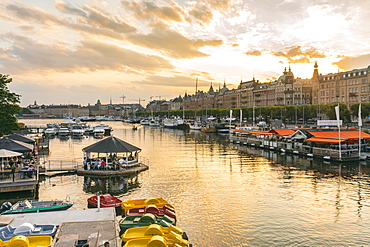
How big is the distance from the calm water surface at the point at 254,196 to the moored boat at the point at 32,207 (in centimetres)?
213

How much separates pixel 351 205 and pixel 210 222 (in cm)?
1382

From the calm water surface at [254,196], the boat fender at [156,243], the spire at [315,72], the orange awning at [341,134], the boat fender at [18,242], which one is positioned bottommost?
the calm water surface at [254,196]

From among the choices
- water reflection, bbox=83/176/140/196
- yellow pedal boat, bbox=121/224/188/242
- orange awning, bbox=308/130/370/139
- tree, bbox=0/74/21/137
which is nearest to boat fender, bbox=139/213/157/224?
yellow pedal boat, bbox=121/224/188/242

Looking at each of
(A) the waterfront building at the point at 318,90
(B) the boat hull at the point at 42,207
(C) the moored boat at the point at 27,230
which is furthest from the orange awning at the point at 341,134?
(A) the waterfront building at the point at 318,90

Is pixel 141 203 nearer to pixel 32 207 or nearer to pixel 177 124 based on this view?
pixel 32 207

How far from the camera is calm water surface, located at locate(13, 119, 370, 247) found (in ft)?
69.8

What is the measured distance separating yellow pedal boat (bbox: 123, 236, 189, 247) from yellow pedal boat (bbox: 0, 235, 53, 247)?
14.1ft

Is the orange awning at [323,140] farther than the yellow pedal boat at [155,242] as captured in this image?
Yes

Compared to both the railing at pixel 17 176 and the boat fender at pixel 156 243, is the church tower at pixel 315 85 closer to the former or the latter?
the railing at pixel 17 176

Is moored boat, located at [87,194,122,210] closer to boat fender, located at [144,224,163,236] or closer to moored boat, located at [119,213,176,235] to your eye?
moored boat, located at [119,213,176,235]

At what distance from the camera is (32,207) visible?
77.4 feet

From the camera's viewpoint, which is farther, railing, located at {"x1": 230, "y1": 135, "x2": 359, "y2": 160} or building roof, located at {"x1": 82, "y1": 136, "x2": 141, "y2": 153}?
railing, located at {"x1": 230, "y1": 135, "x2": 359, "y2": 160}

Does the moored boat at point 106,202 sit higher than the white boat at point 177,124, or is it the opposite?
the white boat at point 177,124

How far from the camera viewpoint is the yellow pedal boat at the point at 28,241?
613 inches
